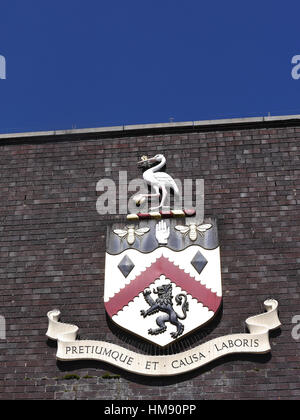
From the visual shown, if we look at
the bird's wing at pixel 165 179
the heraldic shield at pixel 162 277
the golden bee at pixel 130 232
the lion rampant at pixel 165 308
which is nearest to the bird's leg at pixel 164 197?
the bird's wing at pixel 165 179

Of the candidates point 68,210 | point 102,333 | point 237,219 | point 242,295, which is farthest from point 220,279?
point 68,210

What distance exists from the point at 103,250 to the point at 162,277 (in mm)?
1498

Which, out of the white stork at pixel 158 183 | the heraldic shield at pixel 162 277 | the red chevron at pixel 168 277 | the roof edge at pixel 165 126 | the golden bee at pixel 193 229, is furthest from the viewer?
the roof edge at pixel 165 126

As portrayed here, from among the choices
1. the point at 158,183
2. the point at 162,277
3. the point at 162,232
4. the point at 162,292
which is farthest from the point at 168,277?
the point at 158,183

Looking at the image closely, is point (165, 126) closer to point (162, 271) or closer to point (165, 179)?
point (165, 179)

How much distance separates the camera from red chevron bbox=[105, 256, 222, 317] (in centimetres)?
1570

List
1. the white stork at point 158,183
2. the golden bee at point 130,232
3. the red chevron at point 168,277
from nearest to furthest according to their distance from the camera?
the red chevron at point 168,277
the golden bee at point 130,232
the white stork at point 158,183

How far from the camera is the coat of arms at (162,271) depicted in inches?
611

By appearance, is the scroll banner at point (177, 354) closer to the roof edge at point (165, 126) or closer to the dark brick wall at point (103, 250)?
the dark brick wall at point (103, 250)

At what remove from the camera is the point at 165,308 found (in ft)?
51.4

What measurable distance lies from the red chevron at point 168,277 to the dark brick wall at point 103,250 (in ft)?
1.06

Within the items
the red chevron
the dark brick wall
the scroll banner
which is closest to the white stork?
the dark brick wall

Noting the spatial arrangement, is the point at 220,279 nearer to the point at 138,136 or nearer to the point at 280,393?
the point at 280,393

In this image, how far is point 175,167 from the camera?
58.3ft
